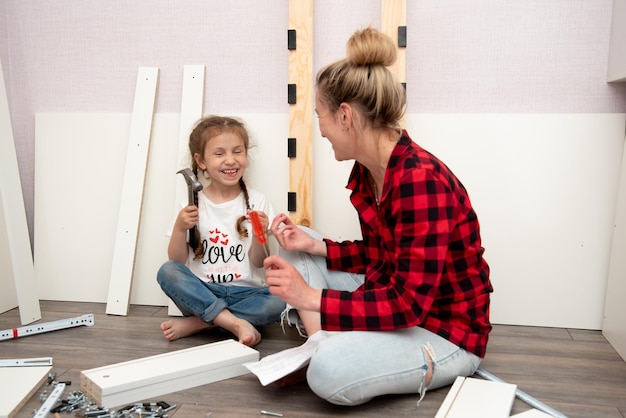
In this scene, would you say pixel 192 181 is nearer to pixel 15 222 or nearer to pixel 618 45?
pixel 15 222

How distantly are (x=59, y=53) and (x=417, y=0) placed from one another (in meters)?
1.38

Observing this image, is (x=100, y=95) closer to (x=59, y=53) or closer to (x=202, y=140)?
(x=59, y=53)

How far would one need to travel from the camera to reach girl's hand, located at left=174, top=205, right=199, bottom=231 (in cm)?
194

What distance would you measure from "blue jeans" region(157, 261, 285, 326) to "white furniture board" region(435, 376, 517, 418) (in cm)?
67

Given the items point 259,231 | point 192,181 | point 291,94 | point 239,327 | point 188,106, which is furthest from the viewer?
point 188,106

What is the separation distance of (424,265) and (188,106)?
4.00 ft

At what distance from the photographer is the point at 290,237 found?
69.1 inches

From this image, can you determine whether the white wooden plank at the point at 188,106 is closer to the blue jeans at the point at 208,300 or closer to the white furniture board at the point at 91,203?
the white furniture board at the point at 91,203

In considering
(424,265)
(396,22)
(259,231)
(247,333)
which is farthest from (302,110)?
(424,265)

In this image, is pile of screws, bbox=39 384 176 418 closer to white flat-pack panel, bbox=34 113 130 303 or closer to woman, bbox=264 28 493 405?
woman, bbox=264 28 493 405

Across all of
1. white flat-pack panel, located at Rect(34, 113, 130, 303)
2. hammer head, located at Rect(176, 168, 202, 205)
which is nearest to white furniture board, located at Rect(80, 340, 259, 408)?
hammer head, located at Rect(176, 168, 202, 205)

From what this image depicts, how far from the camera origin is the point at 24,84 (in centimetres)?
230

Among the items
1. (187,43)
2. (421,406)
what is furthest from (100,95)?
(421,406)

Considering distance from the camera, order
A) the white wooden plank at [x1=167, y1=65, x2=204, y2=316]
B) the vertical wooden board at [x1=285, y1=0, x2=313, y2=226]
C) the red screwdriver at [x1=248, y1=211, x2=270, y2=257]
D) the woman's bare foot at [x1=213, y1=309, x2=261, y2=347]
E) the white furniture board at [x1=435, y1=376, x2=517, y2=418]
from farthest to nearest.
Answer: the white wooden plank at [x1=167, y1=65, x2=204, y2=316]
the vertical wooden board at [x1=285, y1=0, x2=313, y2=226]
the woman's bare foot at [x1=213, y1=309, x2=261, y2=347]
the red screwdriver at [x1=248, y1=211, x2=270, y2=257]
the white furniture board at [x1=435, y1=376, x2=517, y2=418]
